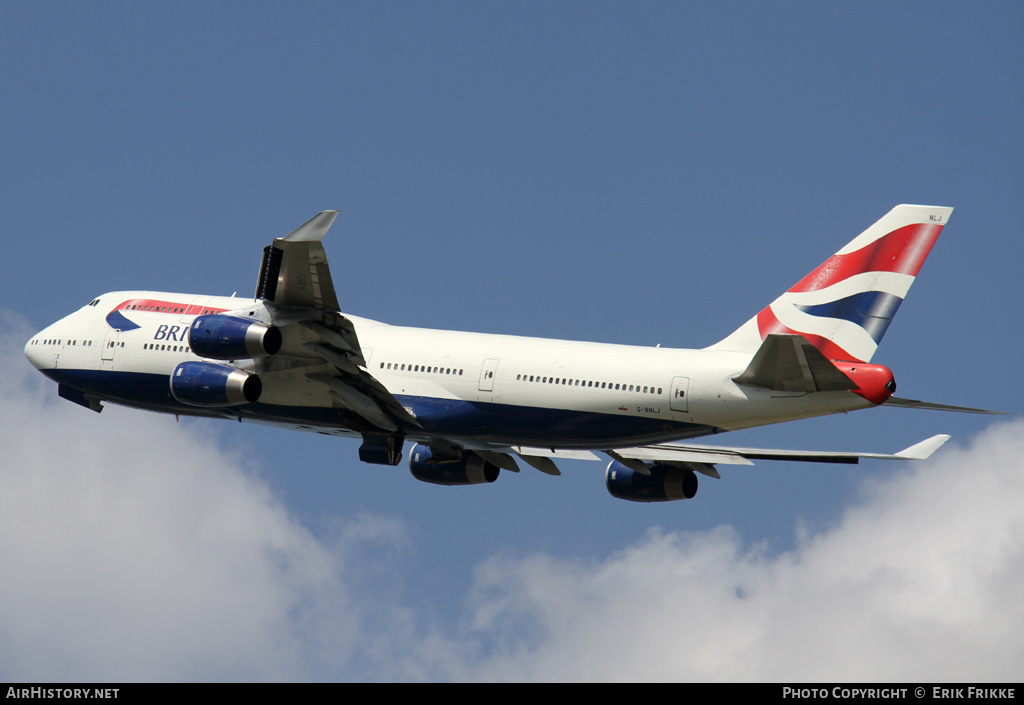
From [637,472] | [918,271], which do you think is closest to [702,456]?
[637,472]

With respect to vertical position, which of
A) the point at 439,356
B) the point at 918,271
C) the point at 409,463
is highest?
the point at 918,271

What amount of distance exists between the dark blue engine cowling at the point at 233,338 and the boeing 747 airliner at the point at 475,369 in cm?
4

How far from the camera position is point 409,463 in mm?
42125

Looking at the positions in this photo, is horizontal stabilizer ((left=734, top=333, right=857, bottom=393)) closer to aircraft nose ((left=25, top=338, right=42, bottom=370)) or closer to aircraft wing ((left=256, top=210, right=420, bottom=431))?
aircraft wing ((left=256, top=210, right=420, bottom=431))

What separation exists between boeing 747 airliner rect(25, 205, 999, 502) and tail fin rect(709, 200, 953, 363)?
1.5 inches

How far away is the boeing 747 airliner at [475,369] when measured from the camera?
3303 centimetres

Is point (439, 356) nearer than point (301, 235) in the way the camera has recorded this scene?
No

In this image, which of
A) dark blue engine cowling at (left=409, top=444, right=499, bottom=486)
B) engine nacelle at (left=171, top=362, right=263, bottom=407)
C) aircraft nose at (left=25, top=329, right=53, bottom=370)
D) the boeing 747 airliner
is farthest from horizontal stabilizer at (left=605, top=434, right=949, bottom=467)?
aircraft nose at (left=25, top=329, right=53, bottom=370)

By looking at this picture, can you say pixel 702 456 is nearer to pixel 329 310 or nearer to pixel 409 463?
pixel 409 463

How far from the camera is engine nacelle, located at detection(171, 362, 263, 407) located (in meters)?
35.5

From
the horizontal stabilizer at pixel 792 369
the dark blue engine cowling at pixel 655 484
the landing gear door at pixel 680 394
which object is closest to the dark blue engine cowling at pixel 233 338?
the landing gear door at pixel 680 394

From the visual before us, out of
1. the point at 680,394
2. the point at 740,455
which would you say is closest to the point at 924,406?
the point at 680,394
